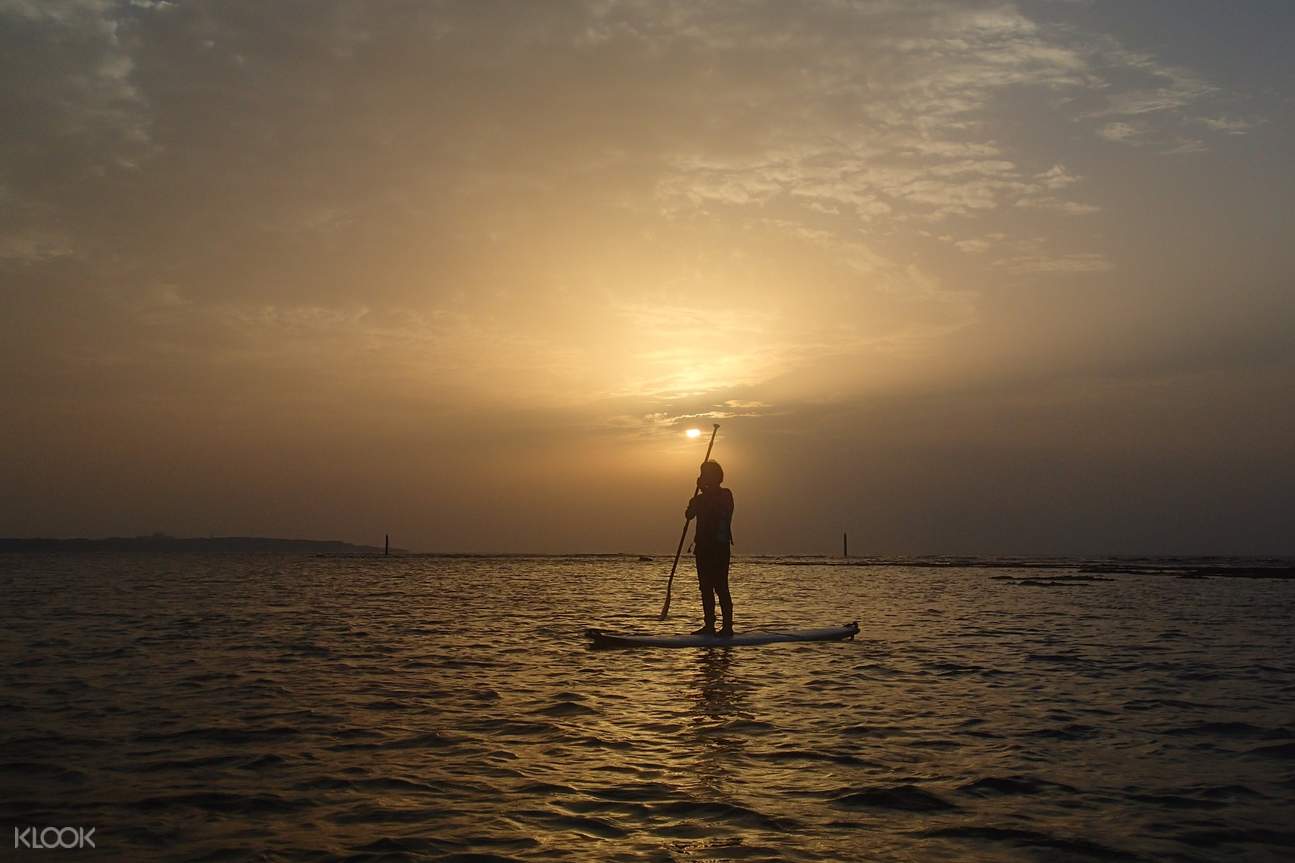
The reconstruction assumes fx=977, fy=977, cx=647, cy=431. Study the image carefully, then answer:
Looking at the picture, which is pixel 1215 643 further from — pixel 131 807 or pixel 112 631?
pixel 112 631

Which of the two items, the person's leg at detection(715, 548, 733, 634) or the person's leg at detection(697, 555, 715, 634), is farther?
the person's leg at detection(697, 555, 715, 634)

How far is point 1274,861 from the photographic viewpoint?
6676mm

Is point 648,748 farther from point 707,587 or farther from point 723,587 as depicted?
point 707,587

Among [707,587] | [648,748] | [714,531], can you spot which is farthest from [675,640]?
[648,748]

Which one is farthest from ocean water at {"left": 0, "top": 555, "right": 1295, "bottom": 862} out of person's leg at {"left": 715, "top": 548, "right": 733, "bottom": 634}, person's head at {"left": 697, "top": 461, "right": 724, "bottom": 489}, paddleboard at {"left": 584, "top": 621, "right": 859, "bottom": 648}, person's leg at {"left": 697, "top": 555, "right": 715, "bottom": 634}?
person's head at {"left": 697, "top": 461, "right": 724, "bottom": 489}

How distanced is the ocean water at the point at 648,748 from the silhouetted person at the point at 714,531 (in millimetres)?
1436

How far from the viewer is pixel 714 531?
20.6m

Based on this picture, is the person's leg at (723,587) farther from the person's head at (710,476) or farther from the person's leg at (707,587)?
the person's head at (710,476)

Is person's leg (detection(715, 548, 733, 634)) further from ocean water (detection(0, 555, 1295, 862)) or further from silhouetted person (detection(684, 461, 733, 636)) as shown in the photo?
ocean water (detection(0, 555, 1295, 862))

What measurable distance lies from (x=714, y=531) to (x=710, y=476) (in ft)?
3.81

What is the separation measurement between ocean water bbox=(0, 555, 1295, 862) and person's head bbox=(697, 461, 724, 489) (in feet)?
11.4

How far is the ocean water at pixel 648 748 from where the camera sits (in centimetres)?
718

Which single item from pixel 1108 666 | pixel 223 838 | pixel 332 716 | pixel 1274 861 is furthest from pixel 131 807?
pixel 1108 666

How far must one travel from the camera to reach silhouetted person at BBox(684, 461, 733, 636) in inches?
810
